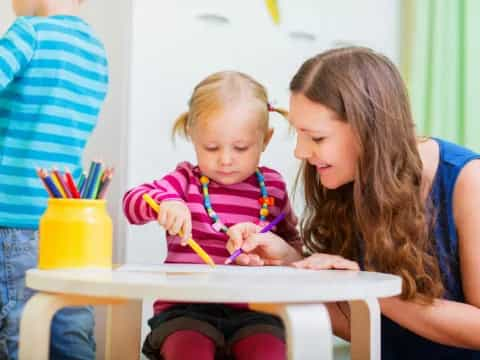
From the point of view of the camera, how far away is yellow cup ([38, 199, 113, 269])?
33.7 inches

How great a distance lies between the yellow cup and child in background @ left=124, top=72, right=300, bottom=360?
0.58 ft

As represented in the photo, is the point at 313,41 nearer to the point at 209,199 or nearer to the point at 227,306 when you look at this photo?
the point at 209,199

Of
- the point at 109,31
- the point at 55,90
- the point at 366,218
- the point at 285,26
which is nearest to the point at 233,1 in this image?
the point at 285,26

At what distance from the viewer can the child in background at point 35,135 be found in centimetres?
119

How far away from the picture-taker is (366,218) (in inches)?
42.4

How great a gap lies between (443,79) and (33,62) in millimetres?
1016

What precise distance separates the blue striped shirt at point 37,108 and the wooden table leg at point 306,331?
0.62 meters

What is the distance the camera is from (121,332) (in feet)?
3.55

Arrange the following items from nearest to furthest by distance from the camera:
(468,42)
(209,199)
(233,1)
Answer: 1. (209,199)
2. (233,1)
3. (468,42)

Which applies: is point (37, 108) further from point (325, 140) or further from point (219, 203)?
point (325, 140)

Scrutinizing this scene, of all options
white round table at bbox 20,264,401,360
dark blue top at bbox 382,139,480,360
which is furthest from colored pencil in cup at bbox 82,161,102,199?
dark blue top at bbox 382,139,480,360

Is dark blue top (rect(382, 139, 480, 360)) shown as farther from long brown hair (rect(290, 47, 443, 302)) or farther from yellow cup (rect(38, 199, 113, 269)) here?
yellow cup (rect(38, 199, 113, 269))

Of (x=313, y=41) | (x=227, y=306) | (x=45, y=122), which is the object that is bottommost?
(x=227, y=306)

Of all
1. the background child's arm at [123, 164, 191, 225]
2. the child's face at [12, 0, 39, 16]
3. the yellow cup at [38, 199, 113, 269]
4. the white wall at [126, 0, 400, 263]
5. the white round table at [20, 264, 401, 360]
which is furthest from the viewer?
the white wall at [126, 0, 400, 263]
